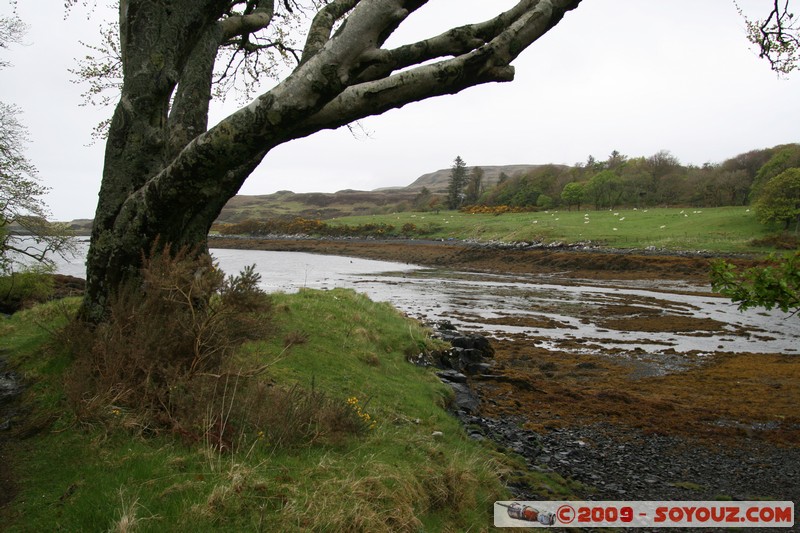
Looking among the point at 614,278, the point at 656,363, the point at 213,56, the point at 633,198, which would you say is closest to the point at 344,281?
the point at 614,278

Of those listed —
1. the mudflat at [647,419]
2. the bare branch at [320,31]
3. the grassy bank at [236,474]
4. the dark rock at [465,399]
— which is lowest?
the mudflat at [647,419]

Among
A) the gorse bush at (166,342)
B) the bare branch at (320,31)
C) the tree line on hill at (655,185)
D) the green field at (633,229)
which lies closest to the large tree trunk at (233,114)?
the bare branch at (320,31)

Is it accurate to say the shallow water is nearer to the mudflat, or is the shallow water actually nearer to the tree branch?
the mudflat

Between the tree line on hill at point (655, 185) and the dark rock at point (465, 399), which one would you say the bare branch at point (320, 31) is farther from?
the tree line on hill at point (655, 185)

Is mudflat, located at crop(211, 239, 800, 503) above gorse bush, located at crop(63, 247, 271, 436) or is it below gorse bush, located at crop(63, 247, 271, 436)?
below

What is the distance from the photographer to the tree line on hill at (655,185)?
49406 millimetres

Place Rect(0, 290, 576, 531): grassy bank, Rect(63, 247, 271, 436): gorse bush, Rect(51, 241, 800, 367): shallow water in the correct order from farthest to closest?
Rect(51, 241, 800, 367): shallow water, Rect(63, 247, 271, 436): gorse bush, Rect(0, 290, 576, 531): grassy bank

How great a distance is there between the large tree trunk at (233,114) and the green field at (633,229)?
4859 cm

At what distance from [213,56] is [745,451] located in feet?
36.9

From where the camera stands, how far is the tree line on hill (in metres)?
49.4

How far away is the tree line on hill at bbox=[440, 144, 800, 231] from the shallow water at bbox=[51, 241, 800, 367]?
23286 millimetres

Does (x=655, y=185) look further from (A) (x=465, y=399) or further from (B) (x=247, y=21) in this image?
(B) (x=247, y=21)

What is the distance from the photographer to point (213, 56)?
7.79 metres

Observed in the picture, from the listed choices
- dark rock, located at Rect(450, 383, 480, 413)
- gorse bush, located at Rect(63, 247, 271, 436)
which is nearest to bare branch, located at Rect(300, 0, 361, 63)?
gorse bush, located at Rect(63, 247, 271, 436)
